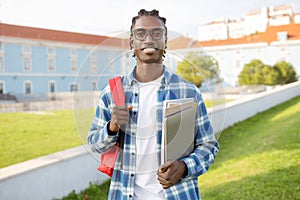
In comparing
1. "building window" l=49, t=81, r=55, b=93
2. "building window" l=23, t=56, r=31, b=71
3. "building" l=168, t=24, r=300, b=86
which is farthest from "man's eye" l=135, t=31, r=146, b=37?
"building" l=168, t=24, r=300, b=86

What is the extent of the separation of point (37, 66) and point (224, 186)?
15.2 m

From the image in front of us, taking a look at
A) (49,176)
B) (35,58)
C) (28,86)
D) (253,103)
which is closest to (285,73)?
(35,58)

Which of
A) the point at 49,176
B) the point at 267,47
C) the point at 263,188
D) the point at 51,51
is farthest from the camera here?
the point at 267,47

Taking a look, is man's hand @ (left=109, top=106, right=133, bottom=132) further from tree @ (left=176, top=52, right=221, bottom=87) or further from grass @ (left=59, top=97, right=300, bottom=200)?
grass @ (left=59, top=97, right=300, bottom=200)

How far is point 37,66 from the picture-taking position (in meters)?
17.1

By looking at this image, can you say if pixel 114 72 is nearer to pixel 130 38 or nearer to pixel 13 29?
pixel 130 38

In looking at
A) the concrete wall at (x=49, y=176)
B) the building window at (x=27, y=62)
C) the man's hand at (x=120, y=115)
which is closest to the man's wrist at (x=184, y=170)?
the man's hand at (x=120, y=115)

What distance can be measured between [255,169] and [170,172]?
282 cm

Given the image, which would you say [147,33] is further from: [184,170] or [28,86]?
[28,86]

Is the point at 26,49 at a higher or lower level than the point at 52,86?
higher

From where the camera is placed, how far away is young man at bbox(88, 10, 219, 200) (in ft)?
2.89

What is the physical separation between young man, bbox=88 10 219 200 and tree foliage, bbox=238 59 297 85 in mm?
20925

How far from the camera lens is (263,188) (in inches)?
116

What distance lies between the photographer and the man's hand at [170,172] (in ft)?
2.85
